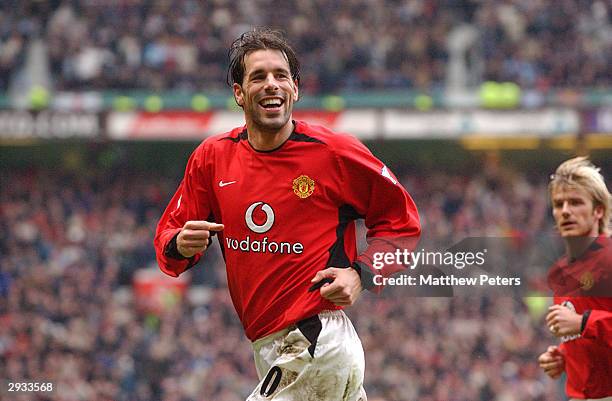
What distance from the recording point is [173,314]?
53.2 ft

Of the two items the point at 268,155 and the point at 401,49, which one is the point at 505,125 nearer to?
the point at 401,49

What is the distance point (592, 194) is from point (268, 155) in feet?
5.11

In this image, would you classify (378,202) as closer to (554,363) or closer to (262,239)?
(262,239)

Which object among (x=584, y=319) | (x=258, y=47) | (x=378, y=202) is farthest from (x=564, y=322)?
(x=258, y=47)

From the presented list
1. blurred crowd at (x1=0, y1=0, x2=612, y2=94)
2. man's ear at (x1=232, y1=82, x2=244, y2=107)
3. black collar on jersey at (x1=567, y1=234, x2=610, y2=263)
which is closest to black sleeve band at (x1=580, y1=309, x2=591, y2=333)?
black collar on jersey at (x1=567, y1=234, x2=610, y2=263)

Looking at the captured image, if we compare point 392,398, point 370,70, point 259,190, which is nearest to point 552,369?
point 259,190

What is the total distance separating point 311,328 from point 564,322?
1215mm

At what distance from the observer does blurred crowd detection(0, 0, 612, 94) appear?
2017 cm

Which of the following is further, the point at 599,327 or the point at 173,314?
the point at 173,314

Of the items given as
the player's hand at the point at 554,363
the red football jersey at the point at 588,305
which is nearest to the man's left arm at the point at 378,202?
the red football jersey at the point at 588,305

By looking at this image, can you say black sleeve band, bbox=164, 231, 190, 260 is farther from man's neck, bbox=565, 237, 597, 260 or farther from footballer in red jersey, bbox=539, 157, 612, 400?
man's neck, bbox=565, 237, 597, 260

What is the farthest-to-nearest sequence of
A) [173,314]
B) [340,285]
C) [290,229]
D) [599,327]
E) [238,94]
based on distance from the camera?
[173,314], [599,327], [238,94], [290,229], [340,285]

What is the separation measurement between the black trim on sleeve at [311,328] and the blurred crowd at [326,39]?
16046mm

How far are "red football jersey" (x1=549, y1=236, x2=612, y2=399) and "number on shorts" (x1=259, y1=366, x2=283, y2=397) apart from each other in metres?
1.45
